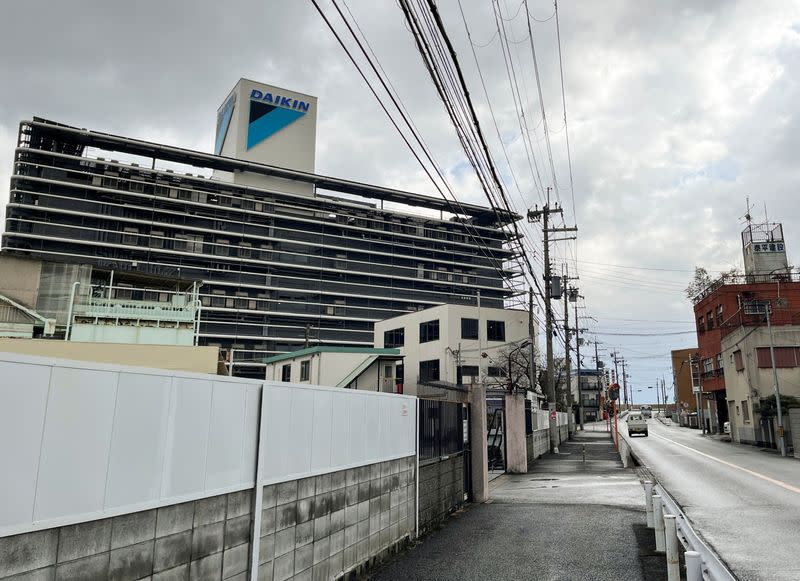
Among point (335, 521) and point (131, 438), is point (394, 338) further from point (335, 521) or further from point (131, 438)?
point (131, 438)

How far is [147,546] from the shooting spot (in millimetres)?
4000

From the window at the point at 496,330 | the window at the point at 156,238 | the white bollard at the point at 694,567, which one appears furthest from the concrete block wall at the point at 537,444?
the window at the point at 156,238

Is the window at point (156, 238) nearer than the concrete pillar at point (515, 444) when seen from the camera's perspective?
No

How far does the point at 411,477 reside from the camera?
9773 millimetres

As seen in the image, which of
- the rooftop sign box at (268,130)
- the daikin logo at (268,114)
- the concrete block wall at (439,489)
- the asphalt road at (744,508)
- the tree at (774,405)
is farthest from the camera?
the daikin logo at (268,114)

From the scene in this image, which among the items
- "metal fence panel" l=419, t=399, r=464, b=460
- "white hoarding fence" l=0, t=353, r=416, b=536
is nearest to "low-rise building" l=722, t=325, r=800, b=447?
"metal fence panel" l=419, t=399, r=464, b=460

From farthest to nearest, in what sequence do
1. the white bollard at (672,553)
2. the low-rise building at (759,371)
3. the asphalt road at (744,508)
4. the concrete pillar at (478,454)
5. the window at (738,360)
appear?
1. the window at (738,360)
2. the low-rise building at (759,371)
3. the concrete pillar at (478,454)
4. the asphalt road at (744,508)
5. the white bollard at (672,553)

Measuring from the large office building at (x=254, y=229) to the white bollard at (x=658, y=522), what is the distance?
202ft

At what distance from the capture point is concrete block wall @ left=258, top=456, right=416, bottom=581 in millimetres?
5621

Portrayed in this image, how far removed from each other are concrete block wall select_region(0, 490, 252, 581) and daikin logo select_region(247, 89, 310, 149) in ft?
300

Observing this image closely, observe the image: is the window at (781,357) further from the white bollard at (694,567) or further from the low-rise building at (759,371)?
the white bollard at (694,567)

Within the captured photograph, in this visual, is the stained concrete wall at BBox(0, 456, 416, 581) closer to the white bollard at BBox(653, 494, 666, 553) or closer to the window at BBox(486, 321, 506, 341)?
the white bollard at BBox(653, 494, 666, 553)

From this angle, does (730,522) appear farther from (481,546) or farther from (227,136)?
(227,136)

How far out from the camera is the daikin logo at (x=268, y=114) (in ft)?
299
